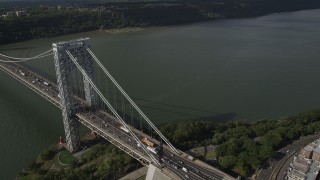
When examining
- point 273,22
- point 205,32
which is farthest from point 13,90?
point 273,22

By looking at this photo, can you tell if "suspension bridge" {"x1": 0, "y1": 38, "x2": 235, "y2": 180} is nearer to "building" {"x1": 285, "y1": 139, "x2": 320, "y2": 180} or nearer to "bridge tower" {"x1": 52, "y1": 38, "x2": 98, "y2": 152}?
"bridge tower" {"x1": 52, "y1": 38, "x2": 98, "y2": 152}

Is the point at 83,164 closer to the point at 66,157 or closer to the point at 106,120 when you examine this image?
the point at 66,157

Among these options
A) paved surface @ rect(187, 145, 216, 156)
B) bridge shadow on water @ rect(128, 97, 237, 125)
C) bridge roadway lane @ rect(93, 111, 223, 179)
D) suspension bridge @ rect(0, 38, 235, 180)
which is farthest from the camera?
bridge shadow on water @ rect(128, 97, 237, 125)

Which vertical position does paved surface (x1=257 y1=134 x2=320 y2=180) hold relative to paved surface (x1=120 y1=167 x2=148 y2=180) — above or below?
above

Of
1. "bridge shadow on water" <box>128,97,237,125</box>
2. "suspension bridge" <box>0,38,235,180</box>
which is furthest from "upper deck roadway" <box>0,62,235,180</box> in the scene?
"bridge shadow on water" <box>128,97,237,125</box>

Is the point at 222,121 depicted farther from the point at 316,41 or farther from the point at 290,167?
the point at 316,41

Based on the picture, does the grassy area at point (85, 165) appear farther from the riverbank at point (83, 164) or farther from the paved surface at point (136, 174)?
the paved surface at point (136, 174)

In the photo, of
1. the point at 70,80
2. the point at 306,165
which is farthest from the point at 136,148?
the point at 306,165
